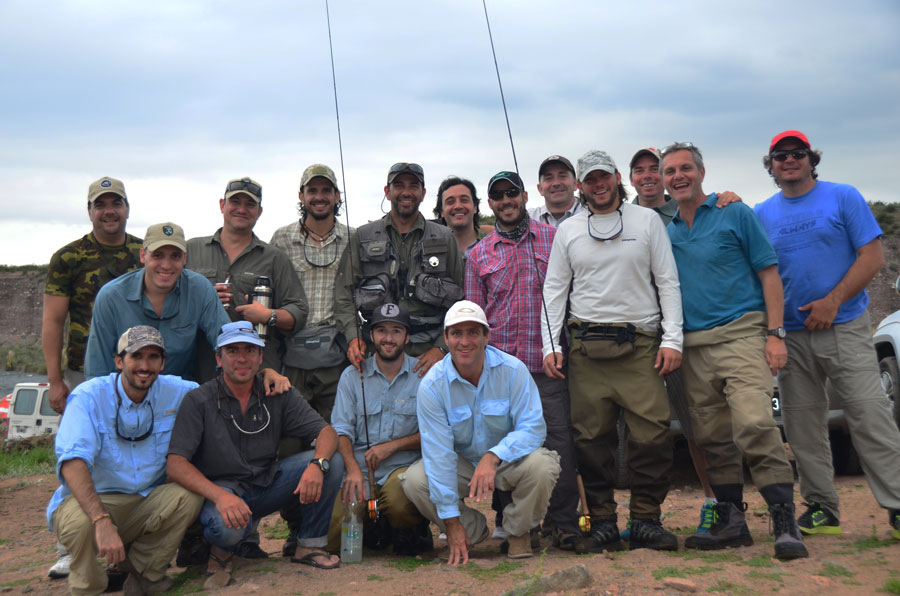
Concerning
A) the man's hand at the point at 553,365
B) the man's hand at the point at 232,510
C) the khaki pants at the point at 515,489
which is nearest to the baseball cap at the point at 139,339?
the man's hand at the point at 232,510

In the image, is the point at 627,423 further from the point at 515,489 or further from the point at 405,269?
the point at 405,269

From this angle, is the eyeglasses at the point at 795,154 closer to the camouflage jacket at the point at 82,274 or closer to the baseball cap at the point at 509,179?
the baseball cap at the point at 509,179

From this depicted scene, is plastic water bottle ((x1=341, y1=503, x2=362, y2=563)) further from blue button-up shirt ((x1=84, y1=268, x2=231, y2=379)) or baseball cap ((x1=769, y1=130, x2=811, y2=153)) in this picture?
baseball cap ((x1=769, y1=130, x2=811, y2=153))

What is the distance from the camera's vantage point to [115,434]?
15.6 ft

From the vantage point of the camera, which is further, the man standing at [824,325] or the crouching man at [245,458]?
the man standing at [824,325]

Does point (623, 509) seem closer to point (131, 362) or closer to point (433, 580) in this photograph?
point (433, 580)

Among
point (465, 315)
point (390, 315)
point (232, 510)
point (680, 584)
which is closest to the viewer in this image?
point (680, 584)

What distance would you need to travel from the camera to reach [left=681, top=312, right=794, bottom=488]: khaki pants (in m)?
4.69

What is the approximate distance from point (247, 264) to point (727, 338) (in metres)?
3.49

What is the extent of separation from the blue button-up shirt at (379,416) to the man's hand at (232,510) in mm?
897

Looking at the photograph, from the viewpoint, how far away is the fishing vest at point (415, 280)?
5.86 meters

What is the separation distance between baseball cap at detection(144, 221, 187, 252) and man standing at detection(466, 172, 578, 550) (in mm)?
2080

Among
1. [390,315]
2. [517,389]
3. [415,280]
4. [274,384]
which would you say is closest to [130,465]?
[274,384]

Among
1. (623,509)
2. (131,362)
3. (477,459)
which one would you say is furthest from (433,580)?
(623,509)
